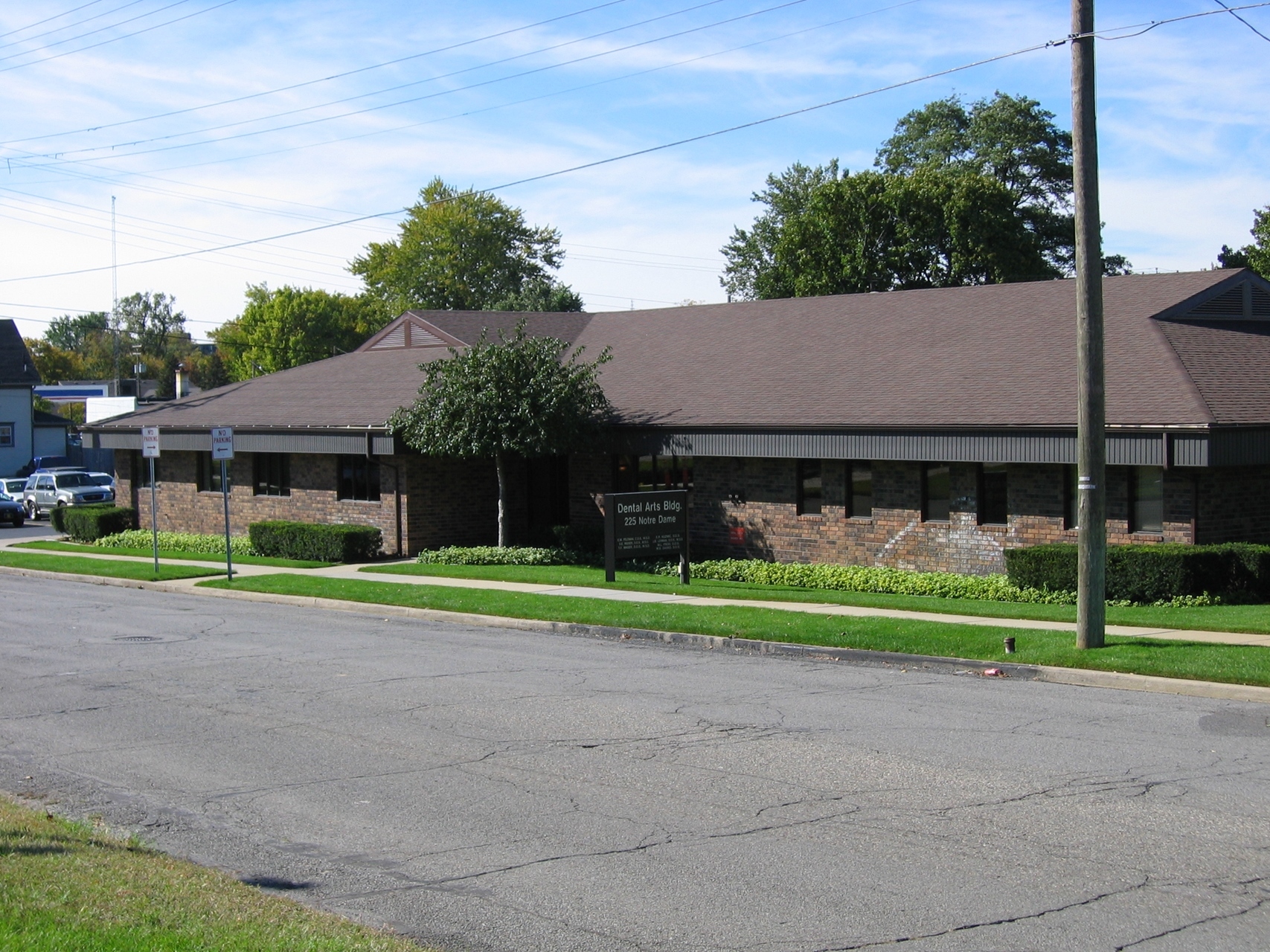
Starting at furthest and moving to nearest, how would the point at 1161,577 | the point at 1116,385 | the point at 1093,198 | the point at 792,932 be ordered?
the point at 1116,385 → the point at 1161,577 → the point at 1093,198 → the point at 792,932

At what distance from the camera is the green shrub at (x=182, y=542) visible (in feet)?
103

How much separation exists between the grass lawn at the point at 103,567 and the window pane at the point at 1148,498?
17658mm

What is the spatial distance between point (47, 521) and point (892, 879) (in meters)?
47.3

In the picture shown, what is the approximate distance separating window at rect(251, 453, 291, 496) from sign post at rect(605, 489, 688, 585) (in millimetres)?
12709

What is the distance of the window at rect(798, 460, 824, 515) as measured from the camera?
24047mm

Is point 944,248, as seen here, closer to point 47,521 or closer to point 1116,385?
point 1116,385

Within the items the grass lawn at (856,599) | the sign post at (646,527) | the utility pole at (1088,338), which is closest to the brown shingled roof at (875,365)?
the sign post at (646,527)

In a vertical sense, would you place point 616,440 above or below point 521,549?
above

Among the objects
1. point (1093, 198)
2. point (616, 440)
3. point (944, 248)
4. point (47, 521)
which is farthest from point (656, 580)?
point (47, 521)

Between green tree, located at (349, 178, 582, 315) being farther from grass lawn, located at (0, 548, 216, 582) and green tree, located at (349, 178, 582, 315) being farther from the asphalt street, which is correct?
the asphalt street

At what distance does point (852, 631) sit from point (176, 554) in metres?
20.4

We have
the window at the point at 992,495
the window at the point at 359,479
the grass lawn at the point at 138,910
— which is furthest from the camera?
the window at the point at 359,479

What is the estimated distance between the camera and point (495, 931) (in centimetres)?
618

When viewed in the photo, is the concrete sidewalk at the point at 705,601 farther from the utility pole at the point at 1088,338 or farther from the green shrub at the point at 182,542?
the green shrub at the point at 182,542
